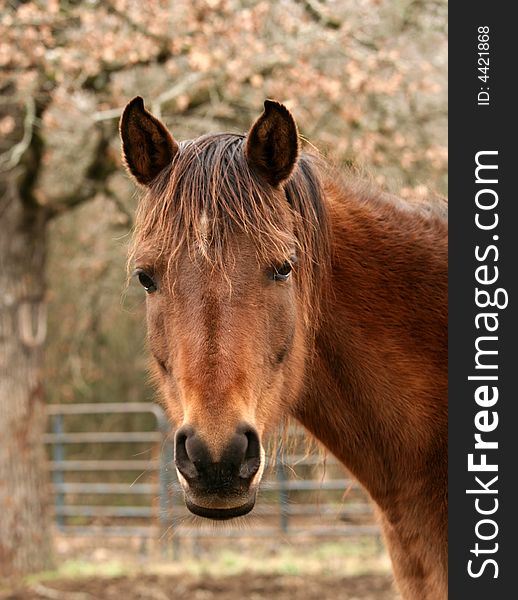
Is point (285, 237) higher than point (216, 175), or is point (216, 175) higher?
point (216, 175)

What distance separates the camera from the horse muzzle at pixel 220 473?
2.42 m

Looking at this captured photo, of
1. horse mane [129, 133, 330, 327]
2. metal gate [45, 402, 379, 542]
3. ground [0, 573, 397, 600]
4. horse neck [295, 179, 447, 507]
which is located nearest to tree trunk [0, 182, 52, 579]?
ground [0, 573, 397, 600]

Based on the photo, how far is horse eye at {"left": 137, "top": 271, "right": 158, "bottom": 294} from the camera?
288 cm

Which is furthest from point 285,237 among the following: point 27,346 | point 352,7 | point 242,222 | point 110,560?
point 110,560

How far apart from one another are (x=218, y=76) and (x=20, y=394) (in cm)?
379

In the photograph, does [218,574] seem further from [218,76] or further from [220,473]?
[220,473]

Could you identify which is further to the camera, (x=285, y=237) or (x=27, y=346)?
(x=27, y=346)

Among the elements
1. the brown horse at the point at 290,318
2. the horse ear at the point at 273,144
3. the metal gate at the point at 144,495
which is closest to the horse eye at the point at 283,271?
the brown horse at the point at 290,318

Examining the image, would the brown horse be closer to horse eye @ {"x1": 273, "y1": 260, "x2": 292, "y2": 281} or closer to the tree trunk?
horse eye @ {"x1": 273, "y1": 260, "x2": 292, "y2": 281}

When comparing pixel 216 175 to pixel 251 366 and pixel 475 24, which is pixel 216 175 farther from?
pixel 475 24

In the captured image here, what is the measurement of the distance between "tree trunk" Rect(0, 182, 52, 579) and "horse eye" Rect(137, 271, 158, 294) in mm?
A: 6365

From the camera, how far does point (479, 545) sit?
2.93 metres

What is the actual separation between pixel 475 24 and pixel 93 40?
497 centimetres

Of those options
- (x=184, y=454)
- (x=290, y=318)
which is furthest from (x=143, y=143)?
(x=184, y=454)
